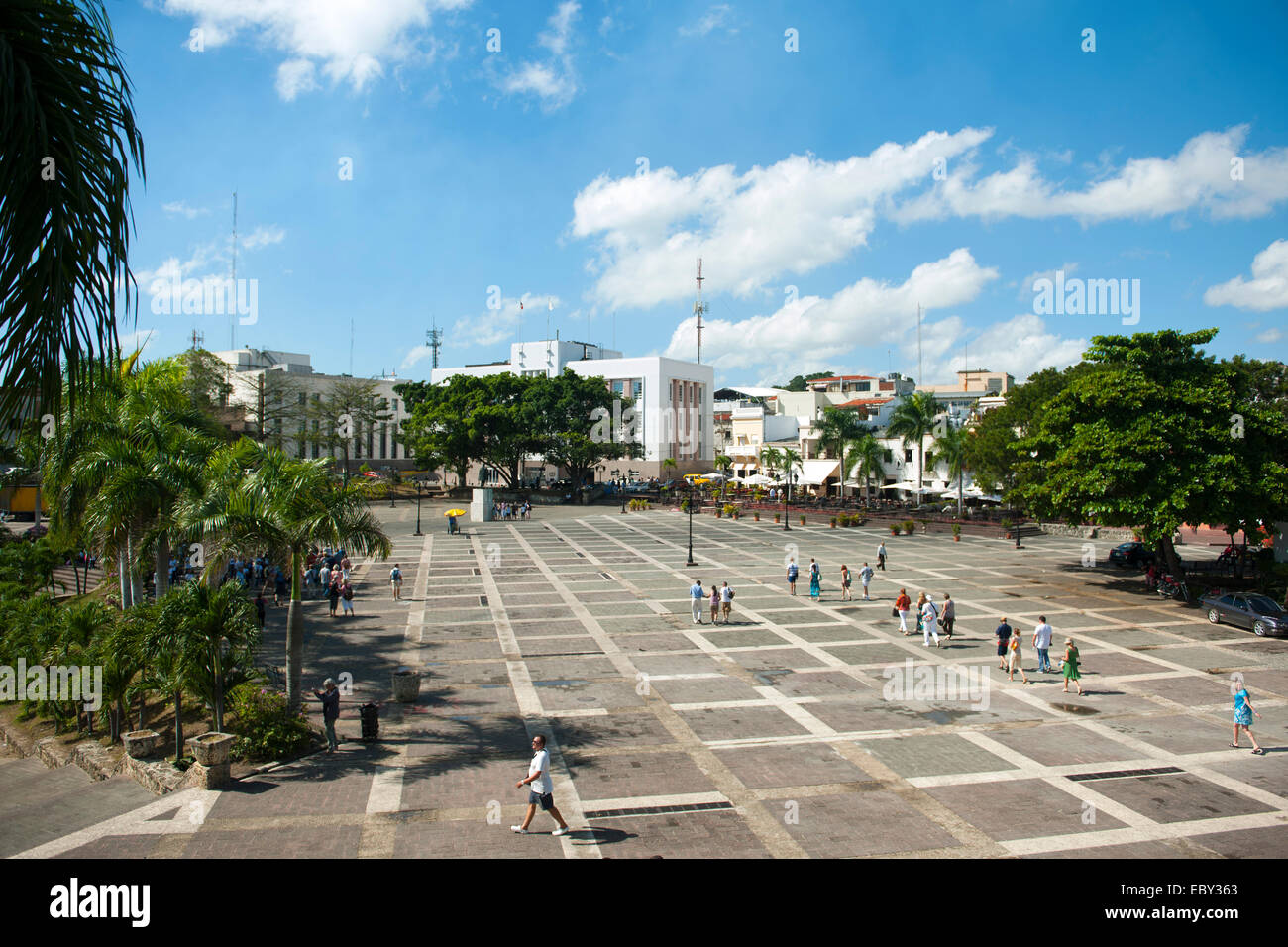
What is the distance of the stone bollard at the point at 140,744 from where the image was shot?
1359cm

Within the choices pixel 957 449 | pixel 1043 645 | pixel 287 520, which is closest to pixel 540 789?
pixel 287 520

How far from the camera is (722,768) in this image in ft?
42.2

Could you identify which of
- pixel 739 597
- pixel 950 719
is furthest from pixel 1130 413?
pixel 950 719

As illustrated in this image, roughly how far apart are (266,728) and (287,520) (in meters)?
3.56

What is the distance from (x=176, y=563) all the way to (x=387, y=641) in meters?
12.2

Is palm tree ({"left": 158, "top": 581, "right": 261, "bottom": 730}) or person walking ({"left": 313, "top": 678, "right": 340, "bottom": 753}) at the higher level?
palm tree ({"left": 158, "top": 581, "right": 261, "bottom": 730})

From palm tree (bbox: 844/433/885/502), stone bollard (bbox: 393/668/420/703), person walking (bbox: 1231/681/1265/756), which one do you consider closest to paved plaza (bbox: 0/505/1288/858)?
person walking (bbox: 1231/681/1265/756)

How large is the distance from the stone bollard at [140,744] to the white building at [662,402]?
66.7 m

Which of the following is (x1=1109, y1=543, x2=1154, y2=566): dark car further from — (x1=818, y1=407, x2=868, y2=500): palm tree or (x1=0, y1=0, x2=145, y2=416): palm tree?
(x1=0, y1=0, x2=145, y2=416): palm tree

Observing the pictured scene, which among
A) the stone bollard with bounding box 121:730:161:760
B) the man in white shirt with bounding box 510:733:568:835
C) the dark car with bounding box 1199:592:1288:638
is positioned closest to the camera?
the man in white shirt with bounding box 510:733:568:835

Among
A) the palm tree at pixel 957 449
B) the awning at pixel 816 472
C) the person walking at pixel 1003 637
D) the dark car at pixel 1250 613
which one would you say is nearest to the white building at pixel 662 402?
the awning at pixel 816 472

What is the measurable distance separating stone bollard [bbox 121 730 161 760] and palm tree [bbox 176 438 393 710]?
229cm

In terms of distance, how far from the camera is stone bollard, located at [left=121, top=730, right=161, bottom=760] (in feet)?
44.6
